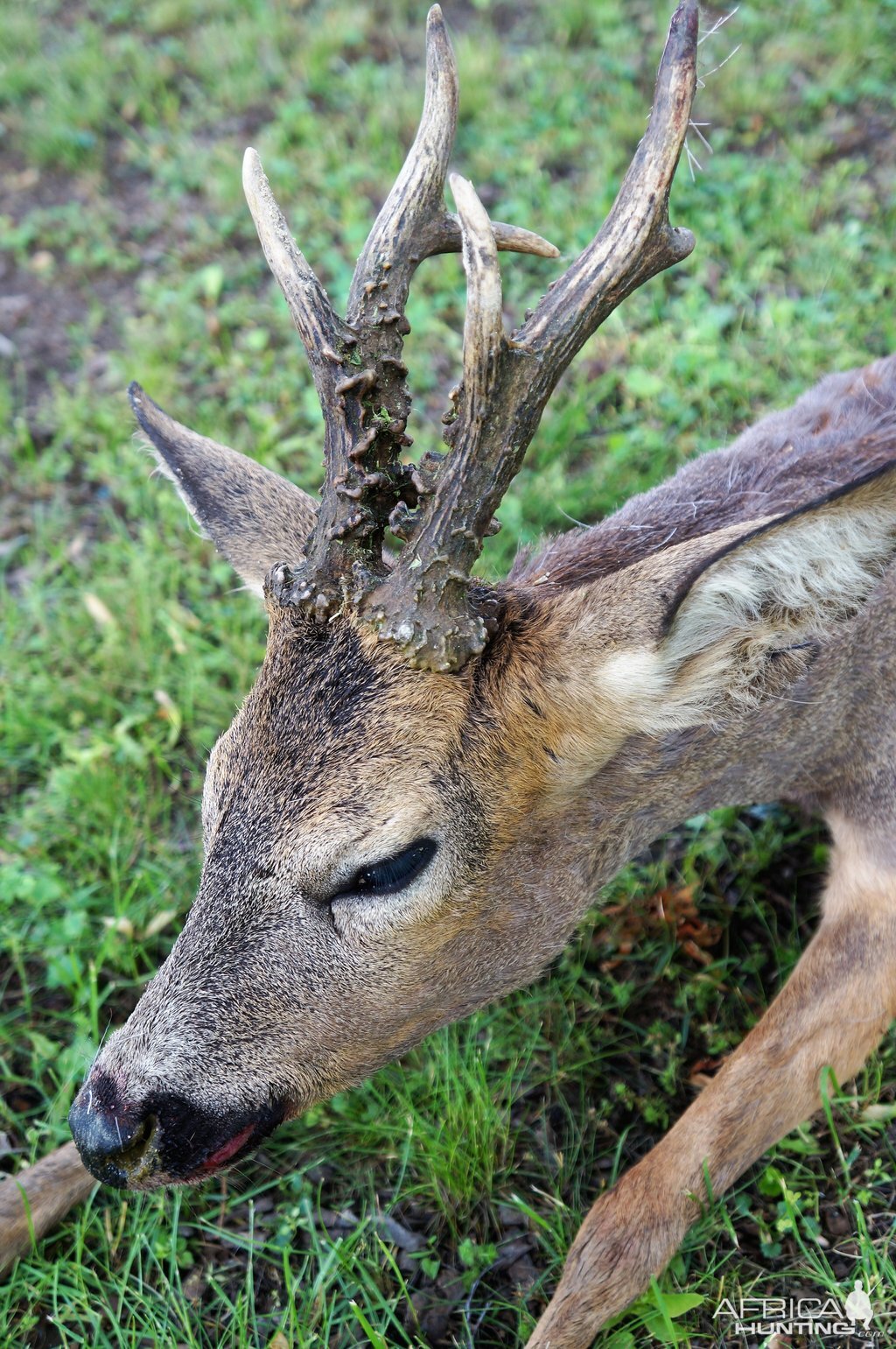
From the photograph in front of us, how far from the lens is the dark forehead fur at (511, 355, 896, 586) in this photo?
3145 millimetres

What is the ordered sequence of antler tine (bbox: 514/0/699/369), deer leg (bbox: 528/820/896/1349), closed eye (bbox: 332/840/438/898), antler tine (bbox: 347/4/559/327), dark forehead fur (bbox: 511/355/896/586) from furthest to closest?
dark forehead fur (bbox: 511/355/896/586), deer leg (bbox: 528/820/896/1349), antler tine (bbox: 347/4/559/327), closed eye (bbox: 332/840/438/898), antler tine (bbox: 514/0/699/369)

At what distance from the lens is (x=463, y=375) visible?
2641 mm

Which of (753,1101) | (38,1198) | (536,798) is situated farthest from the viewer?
(38,1198)

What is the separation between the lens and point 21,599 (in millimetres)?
5504

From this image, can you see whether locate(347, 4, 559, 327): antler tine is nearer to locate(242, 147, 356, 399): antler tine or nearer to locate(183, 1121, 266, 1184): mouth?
locate(242, 147, 356, 399): antler tine

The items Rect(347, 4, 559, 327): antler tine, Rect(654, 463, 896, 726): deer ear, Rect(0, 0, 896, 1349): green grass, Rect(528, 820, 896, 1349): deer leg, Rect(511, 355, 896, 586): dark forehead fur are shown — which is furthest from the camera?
Rect(0, 0, 896, 1349): green grass

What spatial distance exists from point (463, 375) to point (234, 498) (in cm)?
106

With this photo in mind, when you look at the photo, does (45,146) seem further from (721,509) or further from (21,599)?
(721,509)

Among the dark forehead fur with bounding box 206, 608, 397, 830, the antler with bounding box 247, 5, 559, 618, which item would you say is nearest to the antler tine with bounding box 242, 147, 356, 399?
the antler with bounding box 247, 5, 559, 618

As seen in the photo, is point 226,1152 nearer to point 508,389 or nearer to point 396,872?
point 396,872

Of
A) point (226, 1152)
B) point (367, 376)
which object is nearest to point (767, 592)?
point (367, 376)

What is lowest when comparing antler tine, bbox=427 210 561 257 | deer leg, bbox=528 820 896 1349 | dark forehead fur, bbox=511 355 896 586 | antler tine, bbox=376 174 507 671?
deer leg, bbox=528 820 896 1349

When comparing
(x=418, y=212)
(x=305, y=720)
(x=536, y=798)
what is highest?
(x=418, y=212)

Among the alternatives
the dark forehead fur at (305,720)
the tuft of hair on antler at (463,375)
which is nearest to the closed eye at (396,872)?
the dark forehead fur at (305,720)
